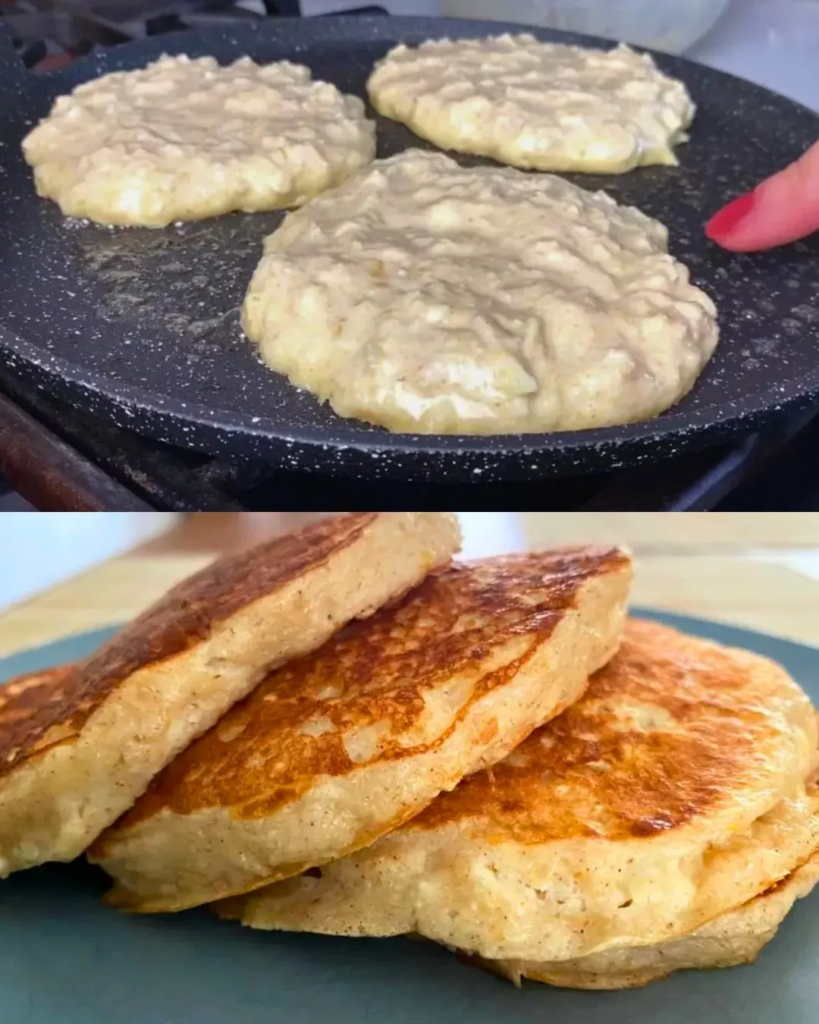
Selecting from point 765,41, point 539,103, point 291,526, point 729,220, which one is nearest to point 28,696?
point 291,526

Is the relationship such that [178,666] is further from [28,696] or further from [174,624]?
[28,696]

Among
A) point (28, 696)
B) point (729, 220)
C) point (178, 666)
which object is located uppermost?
point (729, 220)

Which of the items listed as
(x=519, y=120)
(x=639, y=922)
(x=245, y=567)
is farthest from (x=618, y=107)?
(x=639, y=922)

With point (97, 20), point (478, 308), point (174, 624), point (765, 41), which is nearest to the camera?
point (174, 624)

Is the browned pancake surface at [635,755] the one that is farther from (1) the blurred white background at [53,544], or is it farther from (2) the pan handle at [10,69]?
(2) the pan handle at [10,69]

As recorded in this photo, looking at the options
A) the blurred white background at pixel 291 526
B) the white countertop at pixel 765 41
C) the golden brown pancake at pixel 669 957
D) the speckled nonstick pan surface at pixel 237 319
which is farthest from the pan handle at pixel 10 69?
the golden brown pancake at pixel 669 957

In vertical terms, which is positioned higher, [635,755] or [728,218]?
[728,218]

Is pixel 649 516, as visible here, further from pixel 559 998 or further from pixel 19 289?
pixel 19 289

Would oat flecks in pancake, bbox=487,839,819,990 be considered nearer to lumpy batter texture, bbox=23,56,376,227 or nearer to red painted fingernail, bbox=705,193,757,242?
red painted fingernail, bbox=705,193,757,242
